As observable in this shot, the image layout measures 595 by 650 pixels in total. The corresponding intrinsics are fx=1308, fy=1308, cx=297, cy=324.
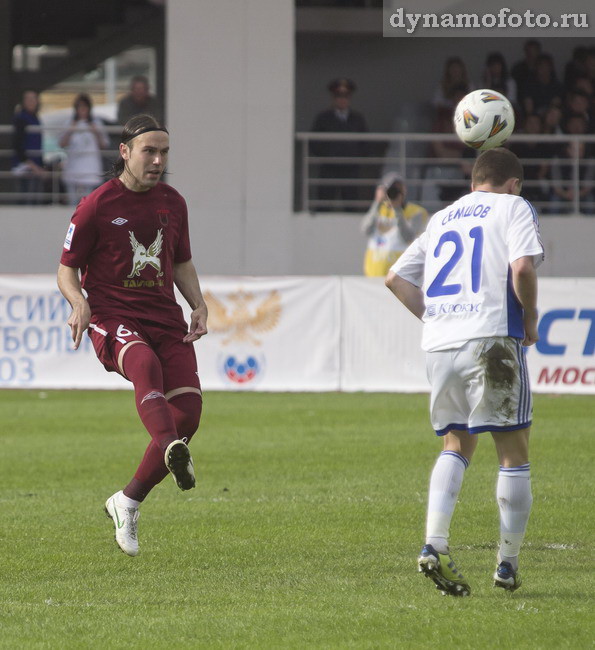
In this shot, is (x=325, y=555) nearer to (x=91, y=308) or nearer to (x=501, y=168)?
(x=91, y=308)

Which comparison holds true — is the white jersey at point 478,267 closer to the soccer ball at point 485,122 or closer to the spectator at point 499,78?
the soccer ball at point 485,122

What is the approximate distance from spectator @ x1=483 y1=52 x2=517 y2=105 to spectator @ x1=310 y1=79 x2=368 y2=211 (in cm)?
218

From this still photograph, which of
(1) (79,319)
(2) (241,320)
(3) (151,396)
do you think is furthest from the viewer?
(2) (241,320)

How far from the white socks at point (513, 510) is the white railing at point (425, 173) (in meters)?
14.9

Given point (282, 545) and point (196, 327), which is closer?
point (196, 327)

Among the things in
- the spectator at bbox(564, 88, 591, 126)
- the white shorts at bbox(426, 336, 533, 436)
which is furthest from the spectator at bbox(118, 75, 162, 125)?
the white shorts at bbox(426, 336, 533, 436)

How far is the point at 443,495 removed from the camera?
5.57 meters

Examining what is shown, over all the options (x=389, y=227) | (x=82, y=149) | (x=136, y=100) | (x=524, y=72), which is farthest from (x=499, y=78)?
(x=82, y=149)

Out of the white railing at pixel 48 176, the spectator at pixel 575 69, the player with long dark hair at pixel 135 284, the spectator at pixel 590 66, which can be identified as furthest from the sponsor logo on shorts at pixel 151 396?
the spectator at pixel 590 66

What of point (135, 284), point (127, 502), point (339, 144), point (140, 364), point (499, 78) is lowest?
point (127, 502)

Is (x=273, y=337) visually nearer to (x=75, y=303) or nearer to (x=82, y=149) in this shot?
(x=82, y=149)

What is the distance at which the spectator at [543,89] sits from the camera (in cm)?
2141

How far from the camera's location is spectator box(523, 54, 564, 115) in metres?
Answer: 21.4

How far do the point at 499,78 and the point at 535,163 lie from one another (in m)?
1.50
